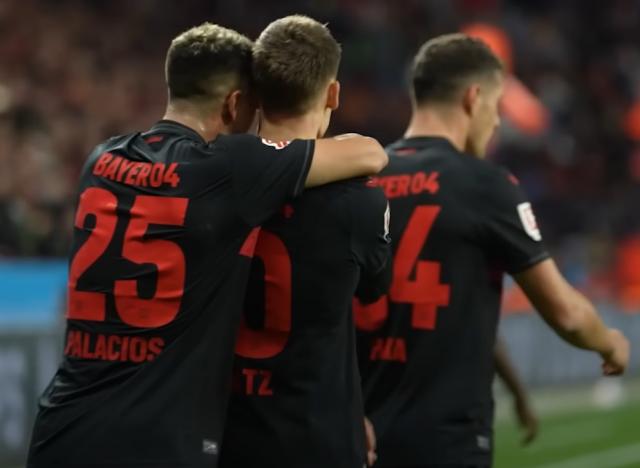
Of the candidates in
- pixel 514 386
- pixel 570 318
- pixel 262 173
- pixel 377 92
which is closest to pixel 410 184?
pixel 570 318

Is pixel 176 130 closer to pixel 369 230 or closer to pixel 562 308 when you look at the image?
pixel 369 230

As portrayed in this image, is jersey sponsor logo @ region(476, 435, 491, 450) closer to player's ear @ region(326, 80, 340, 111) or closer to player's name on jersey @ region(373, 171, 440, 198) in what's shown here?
player's name on jersey @ region(373, 171, 440, 198)

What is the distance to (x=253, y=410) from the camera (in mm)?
3832

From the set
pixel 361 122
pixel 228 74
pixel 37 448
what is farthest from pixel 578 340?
pixel 361 122

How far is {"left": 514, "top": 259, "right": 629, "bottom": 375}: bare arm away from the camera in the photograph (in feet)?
14.7

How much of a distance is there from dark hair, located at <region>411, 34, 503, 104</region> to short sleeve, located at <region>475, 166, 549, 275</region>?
43cm

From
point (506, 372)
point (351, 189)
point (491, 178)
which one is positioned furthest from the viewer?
point (506, 372)

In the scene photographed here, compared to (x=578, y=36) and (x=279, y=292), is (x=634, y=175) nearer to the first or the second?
(x=578, y=36)

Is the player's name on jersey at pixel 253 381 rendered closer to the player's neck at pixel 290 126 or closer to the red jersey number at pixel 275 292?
the red jersey number at pixel 275 292

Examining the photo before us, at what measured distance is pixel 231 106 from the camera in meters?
3.87

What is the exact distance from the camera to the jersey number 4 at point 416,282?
15.1ft

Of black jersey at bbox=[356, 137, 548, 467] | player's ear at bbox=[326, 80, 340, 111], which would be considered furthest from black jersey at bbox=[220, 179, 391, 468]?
black jersey at bbox=[356, 137, 548, 467]

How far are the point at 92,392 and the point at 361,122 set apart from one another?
13920mm

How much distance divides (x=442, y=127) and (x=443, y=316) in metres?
0.69
